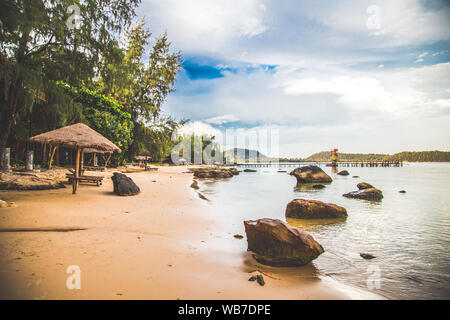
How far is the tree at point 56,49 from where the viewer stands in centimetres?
775

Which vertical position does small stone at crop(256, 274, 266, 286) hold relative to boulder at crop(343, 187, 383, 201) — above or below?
above

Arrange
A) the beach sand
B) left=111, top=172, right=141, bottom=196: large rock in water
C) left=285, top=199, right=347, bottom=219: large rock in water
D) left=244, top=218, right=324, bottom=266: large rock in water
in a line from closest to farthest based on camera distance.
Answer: the beach sand < left=244, top=218, right=324, bottom=266: large rock in water < left=285, top=199, right=347, bottom=219: large rock in water < left=111, top=172, right=141, bottom=196: large rock in water

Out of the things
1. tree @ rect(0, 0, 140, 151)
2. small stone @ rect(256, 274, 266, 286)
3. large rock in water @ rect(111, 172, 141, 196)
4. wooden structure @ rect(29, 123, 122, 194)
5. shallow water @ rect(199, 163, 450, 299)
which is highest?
tree @ rect(0, 0, 140, 151)

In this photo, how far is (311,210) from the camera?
10461 mm

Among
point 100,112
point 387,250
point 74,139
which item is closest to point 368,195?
point 387,250

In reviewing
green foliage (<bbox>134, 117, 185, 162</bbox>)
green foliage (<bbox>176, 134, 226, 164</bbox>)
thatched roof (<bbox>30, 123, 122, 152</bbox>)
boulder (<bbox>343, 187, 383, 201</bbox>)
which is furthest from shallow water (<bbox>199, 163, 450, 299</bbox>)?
green foliage (<bbox>176, 134, 226, 164</bbox>)

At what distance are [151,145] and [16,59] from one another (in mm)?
27176

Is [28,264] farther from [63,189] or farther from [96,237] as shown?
[63,189]

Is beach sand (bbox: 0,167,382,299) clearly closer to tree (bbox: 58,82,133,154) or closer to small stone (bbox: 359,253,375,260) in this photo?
small stone (bbox: 359,253,375,260)

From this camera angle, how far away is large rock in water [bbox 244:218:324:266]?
16.3 feet

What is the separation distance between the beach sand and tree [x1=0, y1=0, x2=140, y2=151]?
408cm
